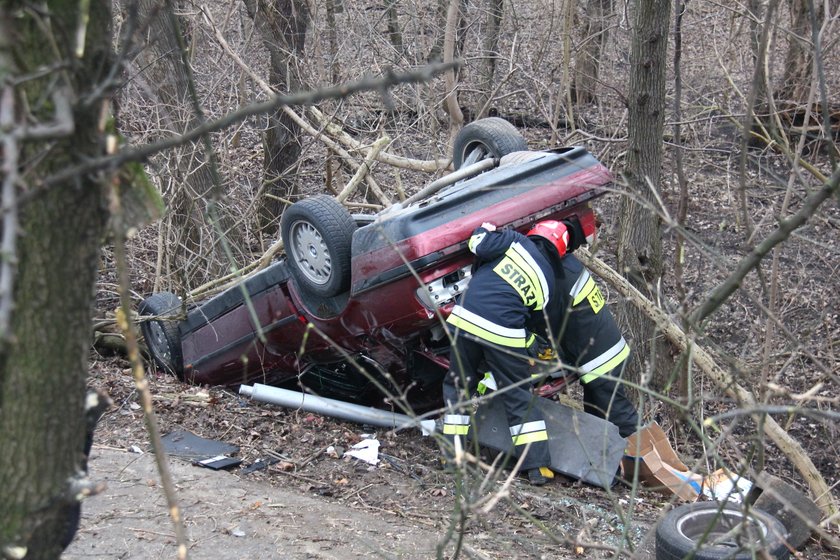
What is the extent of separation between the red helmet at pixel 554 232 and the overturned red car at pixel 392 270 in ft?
0.20

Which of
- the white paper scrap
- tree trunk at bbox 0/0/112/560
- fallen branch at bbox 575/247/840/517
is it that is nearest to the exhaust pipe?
the white paper scrap

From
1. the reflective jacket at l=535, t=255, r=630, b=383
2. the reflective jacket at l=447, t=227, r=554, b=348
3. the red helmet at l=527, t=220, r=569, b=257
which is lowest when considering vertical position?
the reflective jacket at l=535, t=255, r=630, b=383

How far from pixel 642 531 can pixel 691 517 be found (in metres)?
0.69

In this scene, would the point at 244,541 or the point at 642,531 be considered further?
the point at 642,531

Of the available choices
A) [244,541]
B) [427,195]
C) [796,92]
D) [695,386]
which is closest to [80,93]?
[244,541]

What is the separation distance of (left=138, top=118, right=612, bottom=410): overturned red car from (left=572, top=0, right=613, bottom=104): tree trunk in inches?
173

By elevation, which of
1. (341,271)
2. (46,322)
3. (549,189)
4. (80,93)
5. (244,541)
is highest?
(80,93)

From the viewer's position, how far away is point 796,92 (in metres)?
10.0

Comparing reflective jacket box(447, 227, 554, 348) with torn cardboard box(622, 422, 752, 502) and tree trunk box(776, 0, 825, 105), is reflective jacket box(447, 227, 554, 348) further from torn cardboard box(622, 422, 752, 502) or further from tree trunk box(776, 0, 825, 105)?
tree trunk box(776, 0, 825, 105)

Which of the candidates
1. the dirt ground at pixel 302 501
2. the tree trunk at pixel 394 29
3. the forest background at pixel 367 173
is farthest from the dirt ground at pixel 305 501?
the tree trunk at pixel 394 29

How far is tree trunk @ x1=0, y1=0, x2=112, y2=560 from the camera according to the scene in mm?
1739

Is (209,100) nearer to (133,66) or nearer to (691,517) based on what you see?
(133,66)

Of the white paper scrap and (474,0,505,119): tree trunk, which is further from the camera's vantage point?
(474,0,505,119): tree trunk

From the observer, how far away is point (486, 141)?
18.5 ft
